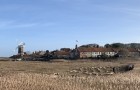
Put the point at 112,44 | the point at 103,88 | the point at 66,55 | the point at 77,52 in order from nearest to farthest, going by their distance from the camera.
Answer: the point at 103,88, the point at 77,52, the point at 66,55, the point at 112,44

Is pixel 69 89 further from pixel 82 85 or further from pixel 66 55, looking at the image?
pixel 66 55

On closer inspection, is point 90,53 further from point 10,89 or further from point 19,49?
point 10,89

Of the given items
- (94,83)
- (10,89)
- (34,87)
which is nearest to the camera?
(10,89)

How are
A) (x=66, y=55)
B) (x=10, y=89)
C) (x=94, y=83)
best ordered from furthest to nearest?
(x=66, y=55)
(x=94, y=83)
(x=10, y=89)

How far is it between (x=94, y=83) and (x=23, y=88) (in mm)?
6217

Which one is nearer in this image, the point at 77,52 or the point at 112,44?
the point at 77,52

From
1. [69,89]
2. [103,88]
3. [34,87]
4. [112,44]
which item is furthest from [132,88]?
[112,44]

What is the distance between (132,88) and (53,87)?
4685 millimetres

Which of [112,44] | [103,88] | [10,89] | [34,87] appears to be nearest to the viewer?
[10,89]

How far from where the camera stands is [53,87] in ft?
70.6

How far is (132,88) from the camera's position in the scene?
2309cm

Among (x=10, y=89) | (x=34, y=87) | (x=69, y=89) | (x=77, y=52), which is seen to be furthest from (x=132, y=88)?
(x=77, y=52)

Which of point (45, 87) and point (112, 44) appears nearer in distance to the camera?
point (45, 87)

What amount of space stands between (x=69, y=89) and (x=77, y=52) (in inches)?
5341
